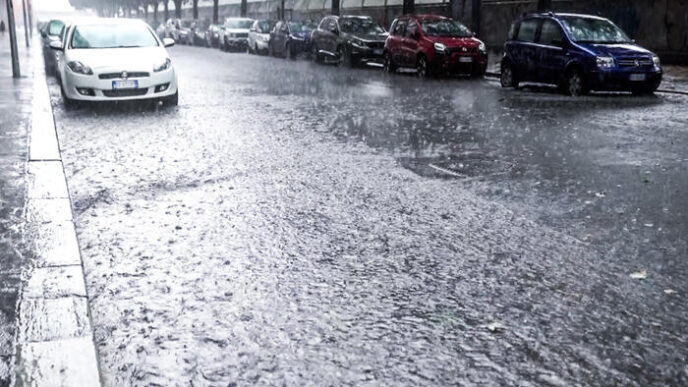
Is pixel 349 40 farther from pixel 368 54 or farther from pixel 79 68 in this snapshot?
pixel 79 68

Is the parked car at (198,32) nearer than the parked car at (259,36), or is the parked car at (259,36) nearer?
the parked car at (259,36)

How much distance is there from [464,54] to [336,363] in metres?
18.5

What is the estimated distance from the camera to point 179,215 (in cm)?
591

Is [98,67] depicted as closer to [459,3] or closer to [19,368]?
[19,368]

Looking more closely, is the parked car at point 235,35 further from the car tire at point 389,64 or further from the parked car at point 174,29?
the car tire at point 389,64

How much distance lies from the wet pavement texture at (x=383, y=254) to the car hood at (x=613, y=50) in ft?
16.7

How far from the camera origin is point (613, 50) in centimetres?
1544

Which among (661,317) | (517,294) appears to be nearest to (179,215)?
(517,294)

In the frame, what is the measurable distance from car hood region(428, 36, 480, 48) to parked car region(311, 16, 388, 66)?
15.0ft

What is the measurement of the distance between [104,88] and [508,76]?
979cm

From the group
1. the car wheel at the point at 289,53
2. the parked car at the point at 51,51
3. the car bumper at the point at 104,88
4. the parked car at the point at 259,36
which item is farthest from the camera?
the parked car at the point at 259,36

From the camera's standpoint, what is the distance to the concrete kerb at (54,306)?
126 inches

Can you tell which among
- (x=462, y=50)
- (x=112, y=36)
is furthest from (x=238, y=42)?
(x=112, y=36)

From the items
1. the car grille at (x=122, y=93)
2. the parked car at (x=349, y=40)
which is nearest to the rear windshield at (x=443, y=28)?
the parked car at (x=349, y=40)
